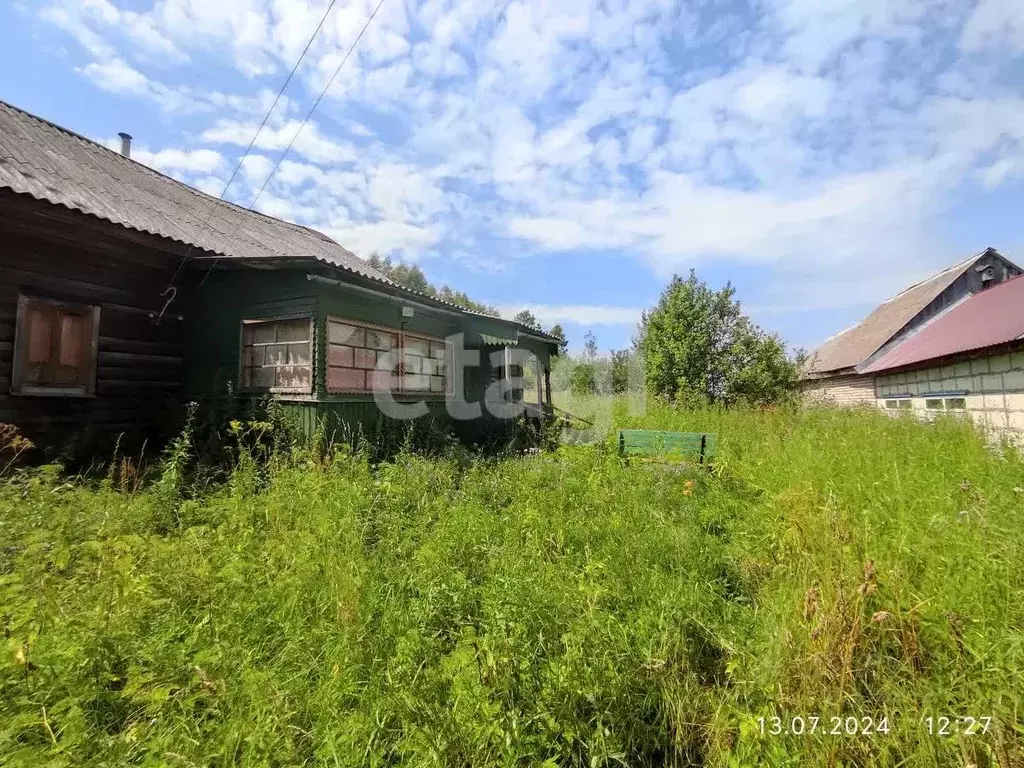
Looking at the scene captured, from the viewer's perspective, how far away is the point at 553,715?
202cm

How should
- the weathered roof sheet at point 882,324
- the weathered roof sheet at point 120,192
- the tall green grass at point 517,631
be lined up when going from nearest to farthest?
the tall green grass at point 517,631 < the weathered roof sheet at point 120,192 < the weathered roof sheet at point 882,324

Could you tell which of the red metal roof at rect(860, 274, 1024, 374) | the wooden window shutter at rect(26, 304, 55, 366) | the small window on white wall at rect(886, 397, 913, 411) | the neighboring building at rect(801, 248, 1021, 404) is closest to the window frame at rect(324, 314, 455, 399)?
the wooden window shutter at rect(26, 304, 55, 366)

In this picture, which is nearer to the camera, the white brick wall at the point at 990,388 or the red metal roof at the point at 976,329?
the white brick wall at the point at 990,388

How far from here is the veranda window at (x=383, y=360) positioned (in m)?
7.34

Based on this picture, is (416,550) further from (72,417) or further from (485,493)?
(72,417)

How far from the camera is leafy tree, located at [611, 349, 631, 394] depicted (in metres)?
28.1

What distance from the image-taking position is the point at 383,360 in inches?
332

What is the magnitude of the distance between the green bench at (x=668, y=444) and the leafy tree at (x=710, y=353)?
7.35 m

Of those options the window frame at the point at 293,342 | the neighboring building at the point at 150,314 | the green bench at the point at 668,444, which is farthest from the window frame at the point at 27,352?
the green bench at the point at 668,444

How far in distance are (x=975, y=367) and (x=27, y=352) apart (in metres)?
15.2

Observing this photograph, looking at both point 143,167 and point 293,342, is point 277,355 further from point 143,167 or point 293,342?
point 143,167

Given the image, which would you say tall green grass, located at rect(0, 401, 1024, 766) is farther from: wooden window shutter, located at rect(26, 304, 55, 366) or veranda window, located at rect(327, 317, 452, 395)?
veranda window, located at rect(327, 317, 452, 395)

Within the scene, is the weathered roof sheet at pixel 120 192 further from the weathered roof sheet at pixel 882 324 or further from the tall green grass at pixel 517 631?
the weathered roof sheet at pixel 882 324

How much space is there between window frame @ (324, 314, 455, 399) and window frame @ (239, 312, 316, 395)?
0.61 ft
